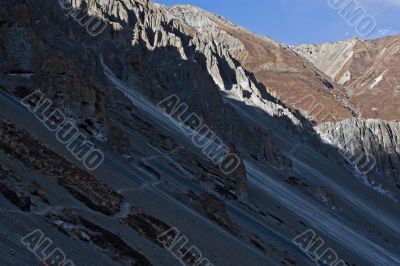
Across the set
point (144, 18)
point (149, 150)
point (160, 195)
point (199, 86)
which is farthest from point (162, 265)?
point (144, 18)

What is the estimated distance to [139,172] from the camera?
50.1m

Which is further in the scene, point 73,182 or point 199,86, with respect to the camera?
point 199,86

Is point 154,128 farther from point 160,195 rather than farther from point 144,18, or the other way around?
point 144,18

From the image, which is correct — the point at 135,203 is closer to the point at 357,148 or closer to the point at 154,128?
the point at 154,128

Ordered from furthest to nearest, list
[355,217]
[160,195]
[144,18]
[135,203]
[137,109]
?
[144,18] < [355,217] < [137,109] < [160,195] < [135,203]

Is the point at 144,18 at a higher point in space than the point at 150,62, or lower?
higher

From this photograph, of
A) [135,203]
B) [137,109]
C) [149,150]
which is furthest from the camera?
[137,109]

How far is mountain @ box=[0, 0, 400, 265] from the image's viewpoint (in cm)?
3059

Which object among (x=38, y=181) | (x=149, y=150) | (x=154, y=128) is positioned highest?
(x=154, y=128)

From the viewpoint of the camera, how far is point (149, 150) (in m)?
61.3

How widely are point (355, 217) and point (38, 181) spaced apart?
7904 centimetres

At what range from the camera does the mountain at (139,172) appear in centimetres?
3059

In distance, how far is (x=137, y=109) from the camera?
80.0 metres

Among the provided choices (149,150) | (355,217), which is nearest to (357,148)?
(355,217)
